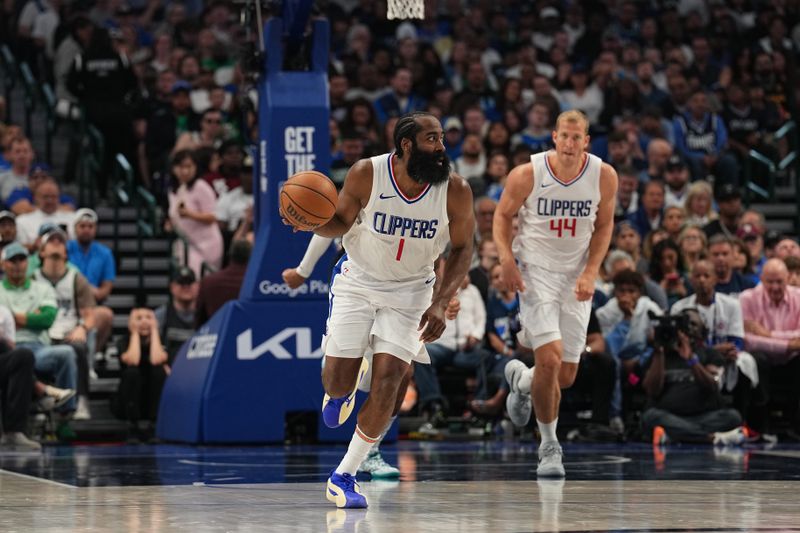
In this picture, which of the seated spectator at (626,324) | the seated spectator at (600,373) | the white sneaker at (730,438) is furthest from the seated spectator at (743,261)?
the white sneaker at (730,438)

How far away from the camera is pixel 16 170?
54.3 feet

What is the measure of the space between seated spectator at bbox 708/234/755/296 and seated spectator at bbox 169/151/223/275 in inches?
202

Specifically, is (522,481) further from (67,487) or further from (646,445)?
(646,445)

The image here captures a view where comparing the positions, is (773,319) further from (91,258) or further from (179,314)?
(91,258)

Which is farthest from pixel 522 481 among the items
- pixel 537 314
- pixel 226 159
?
pixel 226 159

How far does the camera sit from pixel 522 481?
9664 millimetres

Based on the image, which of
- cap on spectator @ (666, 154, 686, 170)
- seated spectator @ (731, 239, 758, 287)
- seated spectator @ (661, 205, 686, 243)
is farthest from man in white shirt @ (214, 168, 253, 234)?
seated spectator @ (731, 239, 758, 287)

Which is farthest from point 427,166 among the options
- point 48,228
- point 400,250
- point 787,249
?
point 787,249

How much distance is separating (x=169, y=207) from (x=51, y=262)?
9.44 ft

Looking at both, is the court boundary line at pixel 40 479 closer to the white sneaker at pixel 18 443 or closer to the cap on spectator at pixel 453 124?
the white sneaker at pixel 18 443

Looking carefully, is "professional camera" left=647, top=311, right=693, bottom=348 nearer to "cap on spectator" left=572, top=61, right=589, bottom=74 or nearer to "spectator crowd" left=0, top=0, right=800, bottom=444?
"spectator crowd" left=0, top=0, right=800, bottom=444

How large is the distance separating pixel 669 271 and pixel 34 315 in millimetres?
6177

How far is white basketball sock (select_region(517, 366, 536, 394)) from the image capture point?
1068cm

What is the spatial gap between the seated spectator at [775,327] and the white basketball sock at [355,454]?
7.17m
